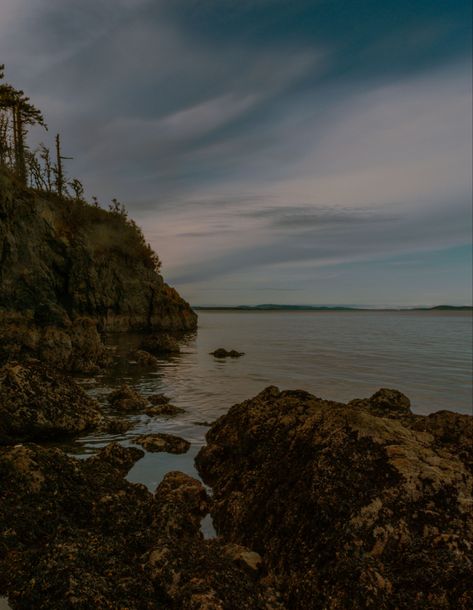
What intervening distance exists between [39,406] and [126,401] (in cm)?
359

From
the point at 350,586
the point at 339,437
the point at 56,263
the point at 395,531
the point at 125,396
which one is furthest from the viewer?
the point at 56,263

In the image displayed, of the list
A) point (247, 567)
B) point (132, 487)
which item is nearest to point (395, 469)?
point (247, 567)

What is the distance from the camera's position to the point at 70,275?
40.7 meters

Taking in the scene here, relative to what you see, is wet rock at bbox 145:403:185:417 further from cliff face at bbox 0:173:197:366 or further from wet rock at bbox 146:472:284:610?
cliff face at bbox 0:173:197:366

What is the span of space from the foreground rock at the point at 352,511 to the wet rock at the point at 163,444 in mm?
2382

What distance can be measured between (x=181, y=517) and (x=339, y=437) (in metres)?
2.26

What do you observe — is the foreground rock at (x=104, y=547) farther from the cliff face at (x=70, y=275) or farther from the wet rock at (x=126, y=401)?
the cliff face at (x=70, y=275)

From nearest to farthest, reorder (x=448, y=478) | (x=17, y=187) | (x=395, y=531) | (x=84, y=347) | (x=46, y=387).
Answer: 1. (x=395, y=531)
2. (x=448, y=478)
3. (x=46, y=387)
4. (x=84, y=347)
5. (x=17, y=187)

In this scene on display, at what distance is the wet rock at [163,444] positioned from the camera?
8680 millimetres

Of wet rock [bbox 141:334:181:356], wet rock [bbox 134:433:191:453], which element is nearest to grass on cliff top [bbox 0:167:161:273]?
wet rock [bbox 141:334:181:356]

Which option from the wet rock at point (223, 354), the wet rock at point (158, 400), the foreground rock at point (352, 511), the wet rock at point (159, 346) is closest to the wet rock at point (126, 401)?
the wet rock at point (158, 400)

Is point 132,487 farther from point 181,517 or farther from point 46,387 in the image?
point 46,387

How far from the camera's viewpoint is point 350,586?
11.3 feet

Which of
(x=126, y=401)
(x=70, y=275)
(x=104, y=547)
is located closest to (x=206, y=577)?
(x=104, y=547)
